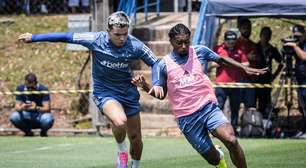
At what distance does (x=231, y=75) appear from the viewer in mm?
19828

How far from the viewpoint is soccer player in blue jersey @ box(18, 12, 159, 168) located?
12516mm

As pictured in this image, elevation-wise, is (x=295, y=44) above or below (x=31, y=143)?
above

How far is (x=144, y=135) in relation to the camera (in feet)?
66.7

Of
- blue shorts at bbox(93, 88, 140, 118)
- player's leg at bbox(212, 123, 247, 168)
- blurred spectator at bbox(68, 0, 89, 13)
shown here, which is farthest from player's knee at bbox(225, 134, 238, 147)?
blurred spectator at bbox(68, 0, 89, 13)

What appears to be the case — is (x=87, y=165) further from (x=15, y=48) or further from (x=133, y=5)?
(x=15, y=48)

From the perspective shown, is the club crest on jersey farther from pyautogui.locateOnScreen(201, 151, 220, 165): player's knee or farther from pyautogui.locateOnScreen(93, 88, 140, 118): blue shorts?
pyautogui.locateOnScreen(93, 88, 140, 118): blue shorts

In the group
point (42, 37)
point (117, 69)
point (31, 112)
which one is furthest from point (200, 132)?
point (31, 112)

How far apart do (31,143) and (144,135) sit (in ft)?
9.16

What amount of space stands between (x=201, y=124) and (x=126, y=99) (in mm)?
1373

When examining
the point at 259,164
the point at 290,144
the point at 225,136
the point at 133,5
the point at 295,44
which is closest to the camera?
the point at 225,136

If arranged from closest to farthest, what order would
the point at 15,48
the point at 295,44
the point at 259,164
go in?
the point at 259,164 < the point at 295,44 < the point at 15,48

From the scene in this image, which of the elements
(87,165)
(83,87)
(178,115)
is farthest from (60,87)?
(178,115)

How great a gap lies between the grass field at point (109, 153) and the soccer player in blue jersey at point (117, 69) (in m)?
1.46

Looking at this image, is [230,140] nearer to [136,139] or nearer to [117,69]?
[136,139]
